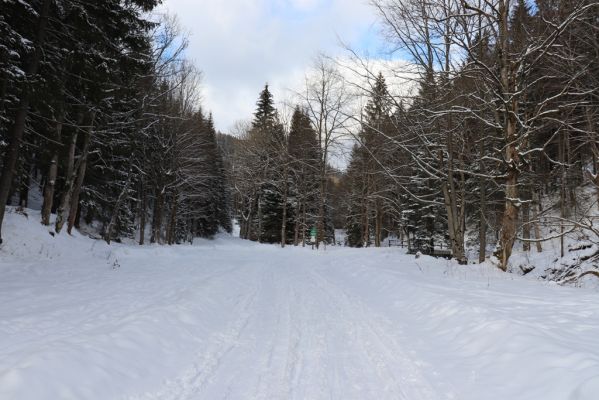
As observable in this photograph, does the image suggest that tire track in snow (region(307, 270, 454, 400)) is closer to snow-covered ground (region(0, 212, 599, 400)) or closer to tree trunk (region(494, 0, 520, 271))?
snow-covered ground (region(0, 212, 599, 400))

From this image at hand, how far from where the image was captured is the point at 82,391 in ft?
12.9

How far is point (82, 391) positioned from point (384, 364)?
335 cm

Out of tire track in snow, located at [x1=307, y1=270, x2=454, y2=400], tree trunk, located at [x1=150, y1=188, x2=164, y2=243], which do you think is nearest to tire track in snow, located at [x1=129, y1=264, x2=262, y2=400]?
tire track in snow, located at [x1=307, y1=270, x2=454, y2=400]

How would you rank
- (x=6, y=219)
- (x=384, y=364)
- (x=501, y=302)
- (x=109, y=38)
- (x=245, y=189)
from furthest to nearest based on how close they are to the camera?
1. (x=245, y=189)
2. (x=6, y=219)
3. (x=109, y=38)
4. (x=501, y=302)
5. (x=384, y=364)

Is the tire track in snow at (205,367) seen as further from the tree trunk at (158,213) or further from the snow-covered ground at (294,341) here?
the tree trunk at (158,213)

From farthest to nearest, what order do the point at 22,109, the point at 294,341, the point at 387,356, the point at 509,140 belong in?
1. the point at 22,109
2. the point at 509,140
3. the point at 294,341
4. the point at 387,356

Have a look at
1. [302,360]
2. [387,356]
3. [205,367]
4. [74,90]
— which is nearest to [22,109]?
[74,90]

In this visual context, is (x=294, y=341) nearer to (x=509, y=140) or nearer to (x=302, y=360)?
(x=302, y=360)

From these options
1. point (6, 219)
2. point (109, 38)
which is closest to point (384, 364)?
point (109, 38)

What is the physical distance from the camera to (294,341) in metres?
6.14

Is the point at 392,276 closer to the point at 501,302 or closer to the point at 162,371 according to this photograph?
the point at 501,302

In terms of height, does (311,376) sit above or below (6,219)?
below

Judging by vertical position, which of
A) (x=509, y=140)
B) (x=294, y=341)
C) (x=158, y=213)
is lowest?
(x=294, y=341)

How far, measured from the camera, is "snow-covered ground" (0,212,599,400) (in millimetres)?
4195
